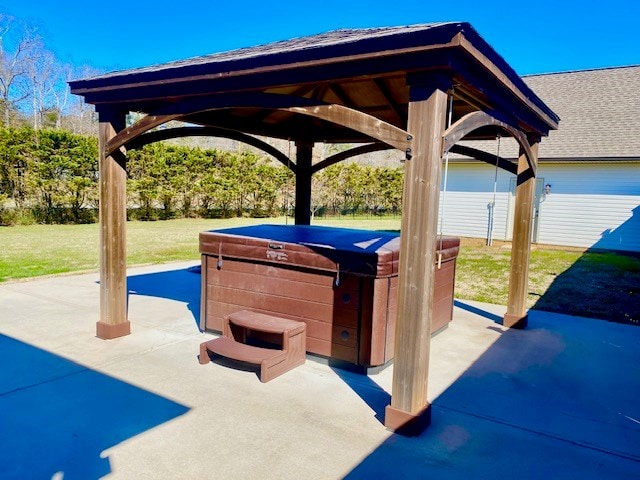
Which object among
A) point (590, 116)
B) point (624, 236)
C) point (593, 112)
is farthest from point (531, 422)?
point (593, 112)

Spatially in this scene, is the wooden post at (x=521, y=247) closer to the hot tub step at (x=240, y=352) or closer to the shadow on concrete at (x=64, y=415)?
the hot tub step at (x=240, y=352)

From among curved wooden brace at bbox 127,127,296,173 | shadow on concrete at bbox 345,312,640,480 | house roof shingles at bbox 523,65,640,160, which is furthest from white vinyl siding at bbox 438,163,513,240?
shadow on concrete at bbox 345,312,640,480

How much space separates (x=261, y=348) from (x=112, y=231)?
179 centimetres

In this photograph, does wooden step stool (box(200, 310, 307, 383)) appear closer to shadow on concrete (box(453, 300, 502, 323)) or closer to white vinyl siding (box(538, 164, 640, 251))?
shadow on concrete (box(453, 300, 502, 323))

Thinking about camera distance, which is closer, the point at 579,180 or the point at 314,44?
the point at 314,44

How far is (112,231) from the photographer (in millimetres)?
4305

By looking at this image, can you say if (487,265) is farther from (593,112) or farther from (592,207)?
(593,112)

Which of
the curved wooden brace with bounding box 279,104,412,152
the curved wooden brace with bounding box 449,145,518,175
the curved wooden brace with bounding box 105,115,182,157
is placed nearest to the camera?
the curved wooden brace with bounding box 279,104,412,152

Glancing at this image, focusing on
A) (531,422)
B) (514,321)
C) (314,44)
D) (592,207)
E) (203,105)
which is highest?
(314,44)

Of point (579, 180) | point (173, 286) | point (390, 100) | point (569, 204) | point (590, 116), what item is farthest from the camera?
point (590, 116)

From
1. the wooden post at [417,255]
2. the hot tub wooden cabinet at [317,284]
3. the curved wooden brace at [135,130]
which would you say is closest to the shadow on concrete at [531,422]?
the wooden post at [417,255]

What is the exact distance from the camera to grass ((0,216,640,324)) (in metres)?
6.68

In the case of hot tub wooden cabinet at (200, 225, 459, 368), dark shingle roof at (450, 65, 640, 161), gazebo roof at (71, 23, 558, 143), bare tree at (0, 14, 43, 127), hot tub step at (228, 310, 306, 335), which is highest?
bare tree at (0, 14, 43, 127)

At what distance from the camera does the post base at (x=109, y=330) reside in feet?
14.0
